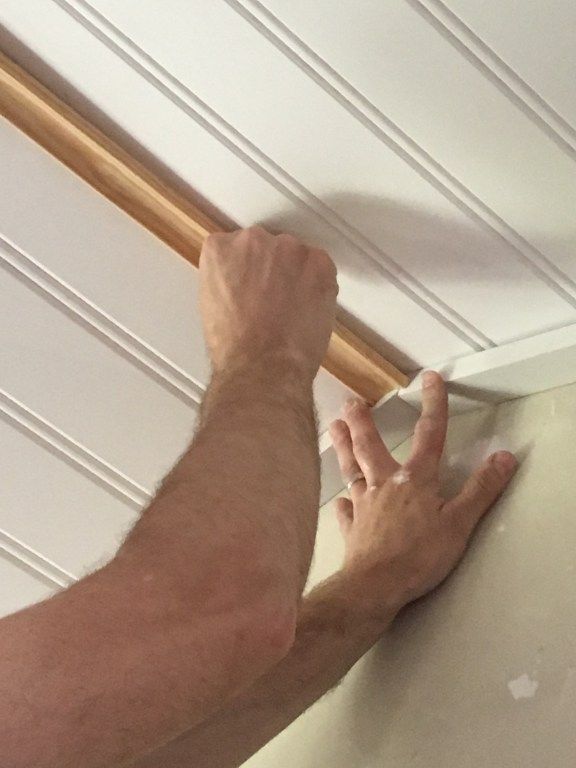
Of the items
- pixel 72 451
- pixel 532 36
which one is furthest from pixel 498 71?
pixel 72 451

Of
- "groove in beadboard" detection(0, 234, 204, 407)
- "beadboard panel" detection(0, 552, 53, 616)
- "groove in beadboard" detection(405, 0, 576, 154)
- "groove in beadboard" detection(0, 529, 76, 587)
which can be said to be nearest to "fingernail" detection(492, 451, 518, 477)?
"groove in beadboard" detection(405, 0, 576, 154)

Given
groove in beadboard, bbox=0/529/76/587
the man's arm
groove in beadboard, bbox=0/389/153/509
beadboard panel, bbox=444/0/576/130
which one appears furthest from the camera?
groove in beadboard, bbox=0/529/76/587

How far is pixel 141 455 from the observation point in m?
1.20

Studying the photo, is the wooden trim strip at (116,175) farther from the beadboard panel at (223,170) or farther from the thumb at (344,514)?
the thumb at (344,514)

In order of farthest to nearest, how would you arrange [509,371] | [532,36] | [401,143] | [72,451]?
1. [72,451]
2. [509,371]
3. [401,143]
4. [532,36]

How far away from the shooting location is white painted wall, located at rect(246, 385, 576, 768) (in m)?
0.71

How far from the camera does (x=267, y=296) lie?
94 cm

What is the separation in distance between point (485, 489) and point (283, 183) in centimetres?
40

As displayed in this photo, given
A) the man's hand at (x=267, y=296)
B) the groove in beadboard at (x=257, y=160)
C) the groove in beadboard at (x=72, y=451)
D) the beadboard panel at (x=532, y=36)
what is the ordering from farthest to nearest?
the groove in beadboard at (x=72, y=451), the man's hand at (x=267, y=296), the groove in beadboard at (x=257, y=160), the beadboard panel at (x=532, y=36)

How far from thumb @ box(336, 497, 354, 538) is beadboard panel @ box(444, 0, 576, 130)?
0.54m

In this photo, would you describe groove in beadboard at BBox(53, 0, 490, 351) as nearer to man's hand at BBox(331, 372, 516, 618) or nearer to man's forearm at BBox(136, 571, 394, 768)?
man's hand at BBox(331, 372, 516, 618)

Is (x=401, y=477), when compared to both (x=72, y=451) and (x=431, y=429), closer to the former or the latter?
(x=431, y=429)

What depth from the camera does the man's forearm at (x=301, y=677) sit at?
35.2 inches

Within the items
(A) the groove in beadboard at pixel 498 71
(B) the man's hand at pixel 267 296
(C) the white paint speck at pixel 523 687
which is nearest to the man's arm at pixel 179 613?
(B) the man's hand at pixel 267 296
